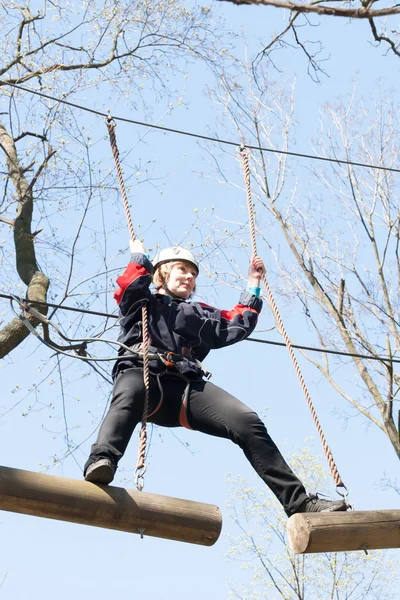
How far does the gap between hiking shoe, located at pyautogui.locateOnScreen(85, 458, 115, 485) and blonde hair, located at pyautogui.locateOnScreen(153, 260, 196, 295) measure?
1.27 meters

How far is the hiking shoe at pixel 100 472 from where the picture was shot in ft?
13.7

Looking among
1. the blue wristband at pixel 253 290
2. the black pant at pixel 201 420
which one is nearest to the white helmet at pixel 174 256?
the blue wristband at pixel 253 290

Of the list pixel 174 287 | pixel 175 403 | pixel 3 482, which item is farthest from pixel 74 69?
pixel 3 482

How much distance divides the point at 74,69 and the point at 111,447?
550 cm

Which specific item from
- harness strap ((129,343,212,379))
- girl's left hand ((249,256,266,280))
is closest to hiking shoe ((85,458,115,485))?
harness strap ((129,343,212,379))

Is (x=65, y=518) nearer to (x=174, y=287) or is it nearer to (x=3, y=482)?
(x=3, y=482)

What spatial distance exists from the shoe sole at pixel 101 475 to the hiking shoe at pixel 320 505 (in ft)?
2.96

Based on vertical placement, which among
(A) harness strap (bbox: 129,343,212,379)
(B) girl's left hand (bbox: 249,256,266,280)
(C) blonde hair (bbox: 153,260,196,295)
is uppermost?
(B) girl's left hand (bbox: 249,256,266,280)

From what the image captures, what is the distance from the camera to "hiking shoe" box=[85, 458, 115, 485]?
4.17m

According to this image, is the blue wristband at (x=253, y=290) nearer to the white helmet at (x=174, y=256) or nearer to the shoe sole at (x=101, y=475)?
the white helmet at (x=174, y=256)

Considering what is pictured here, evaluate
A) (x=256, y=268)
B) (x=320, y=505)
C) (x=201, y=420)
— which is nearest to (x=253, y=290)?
(x=256, y=268)

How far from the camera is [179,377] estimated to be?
472 centimetres

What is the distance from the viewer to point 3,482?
4000mm

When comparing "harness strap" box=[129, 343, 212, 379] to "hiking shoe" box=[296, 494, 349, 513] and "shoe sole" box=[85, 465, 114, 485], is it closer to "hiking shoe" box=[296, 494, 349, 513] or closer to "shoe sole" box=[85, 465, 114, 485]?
"shoe sole" box=[85, 465, 114, 485]
